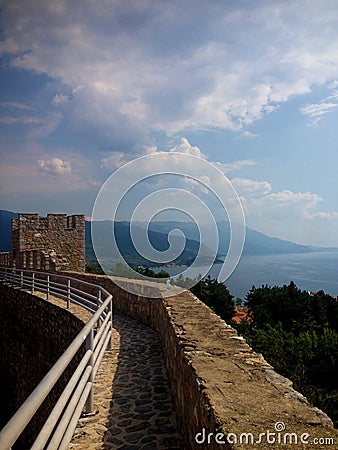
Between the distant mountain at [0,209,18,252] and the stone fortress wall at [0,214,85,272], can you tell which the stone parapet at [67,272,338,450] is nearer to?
the stone fortress wall at [0,214,85,272]

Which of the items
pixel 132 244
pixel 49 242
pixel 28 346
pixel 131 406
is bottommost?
pixel 28 346

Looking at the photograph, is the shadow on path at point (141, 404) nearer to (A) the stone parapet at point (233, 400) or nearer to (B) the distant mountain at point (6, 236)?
(A) the stone parapet at point (233, 400)

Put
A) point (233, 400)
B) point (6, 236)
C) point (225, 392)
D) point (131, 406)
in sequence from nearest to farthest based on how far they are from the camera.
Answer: point (233, 400)
point (225, 392)
point (131, 406)
point (6, 236)

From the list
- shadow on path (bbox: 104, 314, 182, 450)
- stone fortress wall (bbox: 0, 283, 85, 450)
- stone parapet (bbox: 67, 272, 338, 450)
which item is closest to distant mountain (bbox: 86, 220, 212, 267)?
stone fortress wall (bbox: 0, 283, 85, 450)

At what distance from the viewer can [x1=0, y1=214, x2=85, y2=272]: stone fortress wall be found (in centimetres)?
1722

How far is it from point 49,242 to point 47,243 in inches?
4.3

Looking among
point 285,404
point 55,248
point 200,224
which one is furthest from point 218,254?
point 55,248

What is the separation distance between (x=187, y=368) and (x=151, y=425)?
44.2 inches

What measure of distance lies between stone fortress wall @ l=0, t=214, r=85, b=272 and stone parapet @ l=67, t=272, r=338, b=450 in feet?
46.2

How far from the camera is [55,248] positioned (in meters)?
18.1

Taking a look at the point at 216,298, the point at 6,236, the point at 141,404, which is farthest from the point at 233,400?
the point at 6,236

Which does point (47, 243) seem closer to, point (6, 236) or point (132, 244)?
point (132, 244)

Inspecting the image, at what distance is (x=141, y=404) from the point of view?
4379 millimetres

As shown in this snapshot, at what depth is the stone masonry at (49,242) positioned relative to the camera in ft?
56.4
